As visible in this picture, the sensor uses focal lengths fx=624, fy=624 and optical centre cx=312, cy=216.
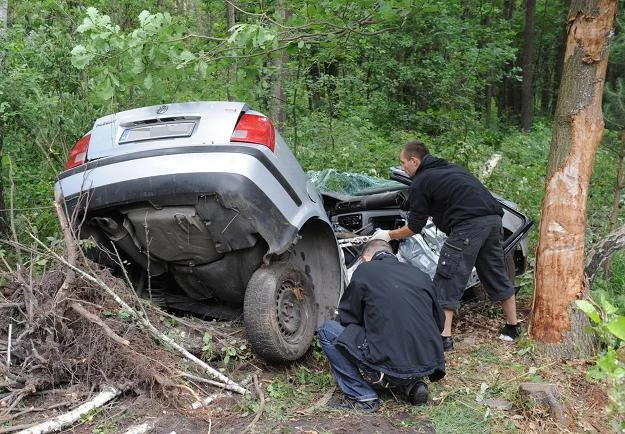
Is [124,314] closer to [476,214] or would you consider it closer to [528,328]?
[476,214]

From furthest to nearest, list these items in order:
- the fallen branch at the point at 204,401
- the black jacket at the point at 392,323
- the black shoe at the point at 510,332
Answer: the black shoe at the point at 510,332, the black jacket at the point at 392,323, the fallen branch at the point at 204,401

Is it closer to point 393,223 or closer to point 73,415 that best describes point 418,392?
point 73,415

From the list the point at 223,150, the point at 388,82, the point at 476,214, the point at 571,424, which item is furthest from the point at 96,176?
the point at 388,82

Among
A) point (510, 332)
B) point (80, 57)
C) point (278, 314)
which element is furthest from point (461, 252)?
point (80, 57)

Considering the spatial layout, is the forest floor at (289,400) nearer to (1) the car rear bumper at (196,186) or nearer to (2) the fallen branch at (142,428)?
(2) the fallen branch at (142,428)

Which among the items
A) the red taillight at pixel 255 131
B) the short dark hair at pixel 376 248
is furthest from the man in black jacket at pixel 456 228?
the red taillight at pixel 255 131

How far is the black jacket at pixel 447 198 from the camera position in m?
5.15

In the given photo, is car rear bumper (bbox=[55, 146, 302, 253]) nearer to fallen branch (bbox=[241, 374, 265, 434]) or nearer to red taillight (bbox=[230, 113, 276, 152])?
red taillight (bbox=[230, 113, 276, 152])

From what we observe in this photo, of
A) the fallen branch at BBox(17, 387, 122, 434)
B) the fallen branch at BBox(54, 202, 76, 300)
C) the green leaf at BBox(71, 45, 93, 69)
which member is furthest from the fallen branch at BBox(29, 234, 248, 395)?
the green leaf at BBox(71, 45, 93, 69)

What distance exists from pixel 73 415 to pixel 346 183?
3883 millimetres

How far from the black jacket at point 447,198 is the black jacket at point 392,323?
3.88 ft

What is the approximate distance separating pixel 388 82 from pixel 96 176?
498 inches

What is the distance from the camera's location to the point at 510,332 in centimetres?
536

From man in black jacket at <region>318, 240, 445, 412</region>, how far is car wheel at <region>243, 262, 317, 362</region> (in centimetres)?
25
